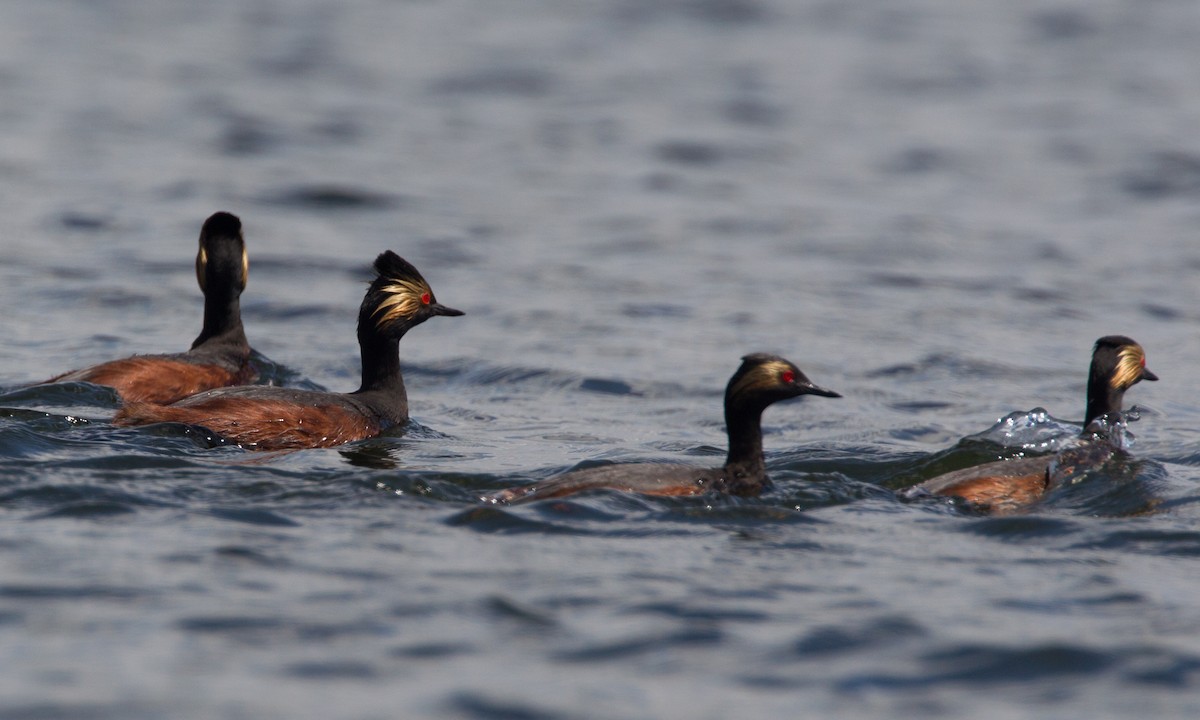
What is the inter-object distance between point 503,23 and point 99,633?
1348 inches

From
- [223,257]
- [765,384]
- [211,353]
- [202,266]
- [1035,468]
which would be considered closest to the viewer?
[765,384]

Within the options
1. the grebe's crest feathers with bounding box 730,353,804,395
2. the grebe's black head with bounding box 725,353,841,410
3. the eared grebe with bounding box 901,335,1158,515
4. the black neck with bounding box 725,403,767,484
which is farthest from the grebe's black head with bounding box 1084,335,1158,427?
the black neck with bounding box 725,403,767,484

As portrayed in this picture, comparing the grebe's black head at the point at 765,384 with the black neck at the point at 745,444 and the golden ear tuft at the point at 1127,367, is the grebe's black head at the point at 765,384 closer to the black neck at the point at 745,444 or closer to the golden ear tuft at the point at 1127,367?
the black neck at the point at 745,444

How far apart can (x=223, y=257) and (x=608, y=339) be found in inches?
187

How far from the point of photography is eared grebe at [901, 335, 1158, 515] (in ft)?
38.3

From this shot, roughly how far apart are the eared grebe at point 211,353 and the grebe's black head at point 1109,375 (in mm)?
7690

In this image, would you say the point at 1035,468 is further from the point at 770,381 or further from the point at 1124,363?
the point at 770,381

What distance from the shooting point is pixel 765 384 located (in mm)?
11617

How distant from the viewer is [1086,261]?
2325 centimetres

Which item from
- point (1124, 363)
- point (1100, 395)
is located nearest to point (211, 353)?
point (1100, 395)

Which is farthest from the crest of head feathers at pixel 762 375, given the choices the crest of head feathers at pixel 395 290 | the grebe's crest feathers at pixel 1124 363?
the crest of head feathers at pixel 395 290

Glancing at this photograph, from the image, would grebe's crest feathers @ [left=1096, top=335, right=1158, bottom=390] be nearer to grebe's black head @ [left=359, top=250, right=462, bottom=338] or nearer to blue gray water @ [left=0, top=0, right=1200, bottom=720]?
blue gray water @ [left=0, top=0, right=1200, bottom=720]

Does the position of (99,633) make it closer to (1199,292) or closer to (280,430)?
(280,430)

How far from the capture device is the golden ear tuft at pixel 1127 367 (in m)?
13.4
